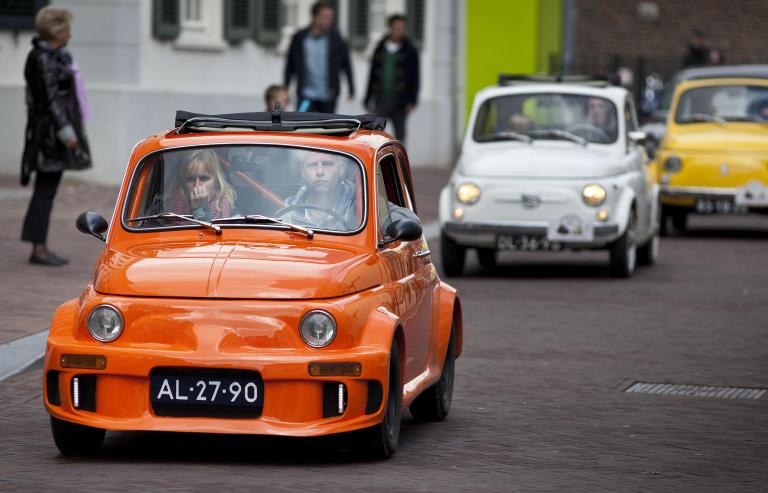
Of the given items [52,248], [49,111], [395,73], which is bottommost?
[52,248]

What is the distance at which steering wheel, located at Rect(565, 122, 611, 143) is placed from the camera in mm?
17094

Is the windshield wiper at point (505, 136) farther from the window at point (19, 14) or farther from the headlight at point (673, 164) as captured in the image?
the window at point (19, 14)

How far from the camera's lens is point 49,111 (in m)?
14.9

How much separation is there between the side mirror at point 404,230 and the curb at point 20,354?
8.52 ft

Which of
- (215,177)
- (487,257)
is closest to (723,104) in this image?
(487,257)

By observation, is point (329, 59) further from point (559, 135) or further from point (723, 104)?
point (559, 135)

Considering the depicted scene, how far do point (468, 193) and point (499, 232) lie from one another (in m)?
0.44

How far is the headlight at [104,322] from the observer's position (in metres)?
7.49

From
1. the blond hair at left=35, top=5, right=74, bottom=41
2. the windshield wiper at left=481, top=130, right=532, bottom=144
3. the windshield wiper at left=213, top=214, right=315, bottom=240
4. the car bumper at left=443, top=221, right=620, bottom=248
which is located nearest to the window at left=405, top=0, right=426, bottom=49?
the windshield wiper at left=481, top=130, right=532, bottom=144

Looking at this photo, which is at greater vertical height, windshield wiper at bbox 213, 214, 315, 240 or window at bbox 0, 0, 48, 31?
window at bbox 0, 0, 48, 31

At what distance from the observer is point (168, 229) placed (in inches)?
322

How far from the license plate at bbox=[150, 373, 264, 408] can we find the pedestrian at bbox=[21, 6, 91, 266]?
7.61m

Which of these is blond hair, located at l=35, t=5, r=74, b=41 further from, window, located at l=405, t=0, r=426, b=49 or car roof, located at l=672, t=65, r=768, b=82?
window, located at l=405, t=0, r=426, b=49

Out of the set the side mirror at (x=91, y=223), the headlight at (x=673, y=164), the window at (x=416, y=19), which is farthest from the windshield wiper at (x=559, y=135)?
the window at (x=416, y=19)
